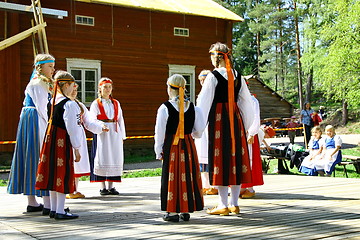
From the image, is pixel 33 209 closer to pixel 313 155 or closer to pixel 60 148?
pixel 60 148

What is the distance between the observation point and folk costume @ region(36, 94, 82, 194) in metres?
4.50

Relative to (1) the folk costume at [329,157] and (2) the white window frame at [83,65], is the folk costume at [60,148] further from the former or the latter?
(2) the white window frame at [83,65]

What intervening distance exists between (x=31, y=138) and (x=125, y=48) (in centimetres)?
1047

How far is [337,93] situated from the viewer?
18094 mm

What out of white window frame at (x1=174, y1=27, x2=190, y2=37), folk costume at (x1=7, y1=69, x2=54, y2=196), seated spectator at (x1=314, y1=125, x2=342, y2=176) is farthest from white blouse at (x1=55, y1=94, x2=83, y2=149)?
white window frame at (x1=174, y1=27, x2=190, y2=37)

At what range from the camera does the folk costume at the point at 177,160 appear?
Answer: 4.37 m

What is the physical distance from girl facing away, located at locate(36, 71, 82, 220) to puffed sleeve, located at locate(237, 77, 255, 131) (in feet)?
5.51

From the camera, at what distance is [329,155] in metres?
9.29

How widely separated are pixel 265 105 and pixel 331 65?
39.5 feet

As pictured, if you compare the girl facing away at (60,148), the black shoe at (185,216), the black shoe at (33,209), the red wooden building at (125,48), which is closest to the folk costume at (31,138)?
the black shoe at (33,209)

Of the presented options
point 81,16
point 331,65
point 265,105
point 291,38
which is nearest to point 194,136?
point 81,16

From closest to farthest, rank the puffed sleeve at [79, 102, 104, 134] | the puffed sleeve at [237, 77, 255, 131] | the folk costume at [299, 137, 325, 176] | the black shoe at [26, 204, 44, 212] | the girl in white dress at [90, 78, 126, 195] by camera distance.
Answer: the puffed sleeve at [237, 77, 255, 131]
the black shoe at [26, 204, 44, 212]
the puffed sleeve at [79, 102, 104, 134]
the girl in white dress at [90, 78, 126, 195]
the folk costume at [299, 137, 325, 176]

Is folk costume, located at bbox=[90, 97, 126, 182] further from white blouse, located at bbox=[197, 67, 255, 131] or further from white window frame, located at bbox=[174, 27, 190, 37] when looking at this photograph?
white window frame, located at bbox=[174, 27, 190, 37]

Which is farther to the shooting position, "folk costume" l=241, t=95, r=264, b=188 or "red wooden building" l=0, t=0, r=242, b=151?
"red wooden building" l=0, t=0, r=242, b=151
